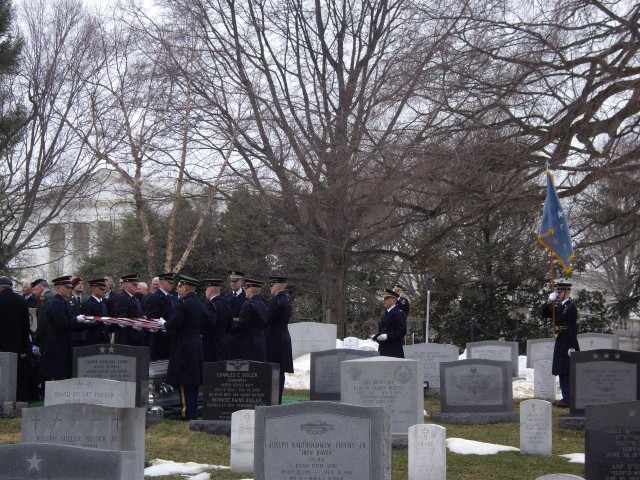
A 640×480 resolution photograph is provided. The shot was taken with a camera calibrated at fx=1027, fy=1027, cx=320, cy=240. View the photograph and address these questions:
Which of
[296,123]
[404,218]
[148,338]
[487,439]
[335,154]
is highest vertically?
[296,123]

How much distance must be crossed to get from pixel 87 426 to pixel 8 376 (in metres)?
5.68

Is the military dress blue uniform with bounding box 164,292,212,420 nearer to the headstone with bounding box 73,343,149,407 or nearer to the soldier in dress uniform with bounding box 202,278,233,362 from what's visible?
the soldier in dress uniform with bounding box 202,278,233,362

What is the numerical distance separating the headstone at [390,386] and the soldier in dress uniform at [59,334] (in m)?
4.39

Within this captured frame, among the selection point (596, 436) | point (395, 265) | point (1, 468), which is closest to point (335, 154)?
point (596, 436)

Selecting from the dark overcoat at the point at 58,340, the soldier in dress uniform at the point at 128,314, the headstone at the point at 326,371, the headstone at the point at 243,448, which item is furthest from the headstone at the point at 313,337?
the headstone at the point at 243,448

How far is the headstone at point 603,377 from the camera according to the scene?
13.5 metres

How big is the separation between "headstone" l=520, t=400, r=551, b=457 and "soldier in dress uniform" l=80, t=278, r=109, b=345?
623 centimetres

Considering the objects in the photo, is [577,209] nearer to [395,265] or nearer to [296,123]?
[296,123]

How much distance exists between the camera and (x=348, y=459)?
286 inches

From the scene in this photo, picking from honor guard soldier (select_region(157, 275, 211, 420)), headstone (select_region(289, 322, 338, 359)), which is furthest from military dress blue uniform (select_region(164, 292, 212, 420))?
headstone (select_region(289, 322, 338, 359))

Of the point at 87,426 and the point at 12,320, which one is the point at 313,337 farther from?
the point at 87,426

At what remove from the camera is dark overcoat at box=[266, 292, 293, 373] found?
15156 millimetres

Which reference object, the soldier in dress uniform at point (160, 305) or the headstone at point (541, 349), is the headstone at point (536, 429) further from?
the headstone at point (541, 349)

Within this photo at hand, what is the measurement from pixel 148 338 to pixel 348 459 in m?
9.23
